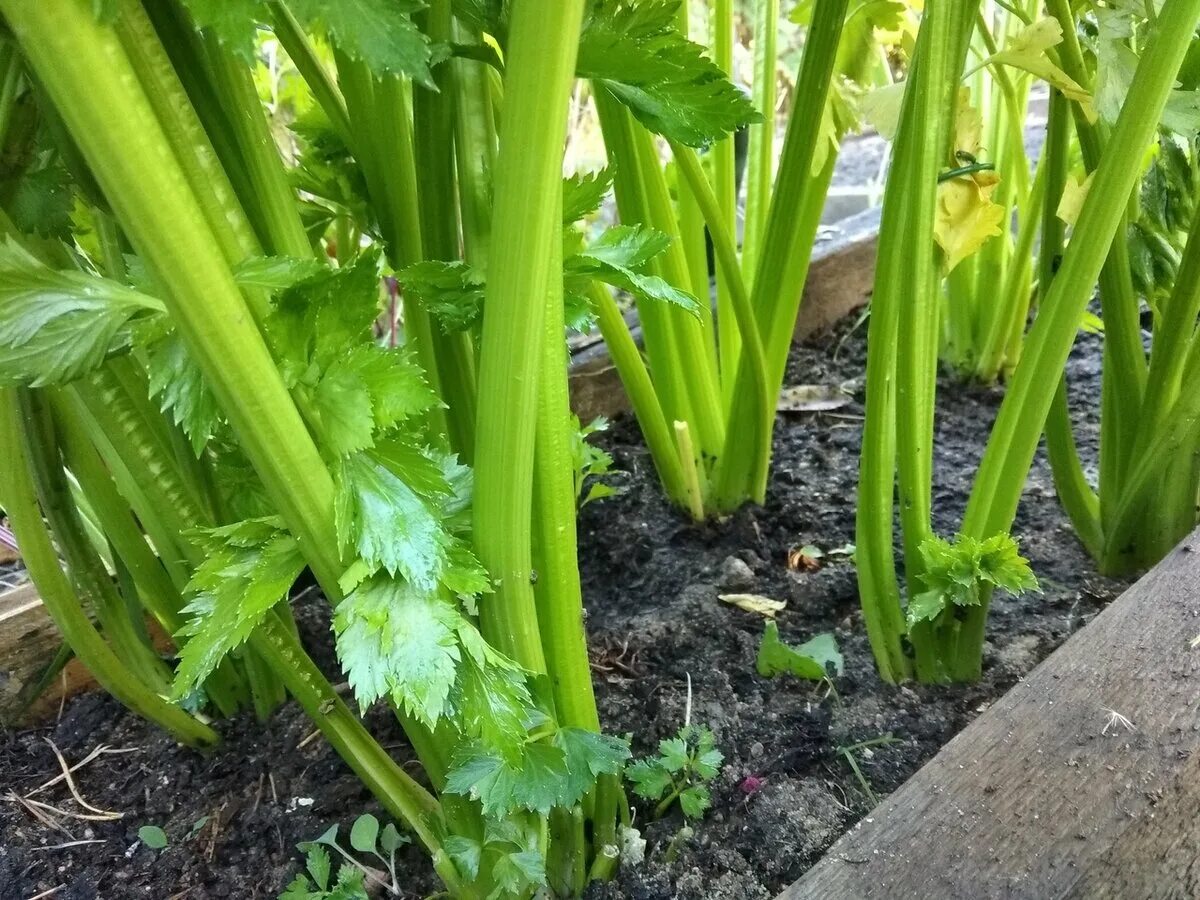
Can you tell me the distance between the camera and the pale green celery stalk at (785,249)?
630 millimetres

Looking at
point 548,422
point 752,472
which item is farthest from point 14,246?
point 752,472

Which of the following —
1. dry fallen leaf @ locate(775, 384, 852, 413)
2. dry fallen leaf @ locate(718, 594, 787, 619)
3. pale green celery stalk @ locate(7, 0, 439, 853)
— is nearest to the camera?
pale green celery stalk @ locate(7, 0, 439, 853)

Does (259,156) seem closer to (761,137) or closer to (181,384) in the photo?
(181,384)

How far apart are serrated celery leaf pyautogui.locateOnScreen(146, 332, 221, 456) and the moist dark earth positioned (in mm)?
387

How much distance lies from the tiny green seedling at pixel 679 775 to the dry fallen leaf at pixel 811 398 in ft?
2.14

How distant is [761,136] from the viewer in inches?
36.9

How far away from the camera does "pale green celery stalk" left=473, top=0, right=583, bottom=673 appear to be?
31cm

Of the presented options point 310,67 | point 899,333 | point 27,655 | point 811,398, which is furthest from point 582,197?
point 811,398

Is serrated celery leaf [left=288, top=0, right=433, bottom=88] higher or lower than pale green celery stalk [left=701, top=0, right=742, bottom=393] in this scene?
higher

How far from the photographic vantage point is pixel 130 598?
693 millimetres

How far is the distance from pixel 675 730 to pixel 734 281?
40 centimetres

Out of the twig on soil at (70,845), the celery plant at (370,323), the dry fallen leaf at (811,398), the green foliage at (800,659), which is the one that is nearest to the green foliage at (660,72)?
the celery plant at (370,323)

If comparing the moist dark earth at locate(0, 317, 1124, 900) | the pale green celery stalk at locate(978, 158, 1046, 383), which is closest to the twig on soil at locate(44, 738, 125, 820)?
the moist dark earth at locate(0, 317, 1124, 900)

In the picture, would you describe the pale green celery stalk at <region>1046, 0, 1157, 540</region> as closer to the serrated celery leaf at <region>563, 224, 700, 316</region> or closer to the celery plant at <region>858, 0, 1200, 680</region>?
the celery plant at <region>858, 0, 1200, 680</region>
